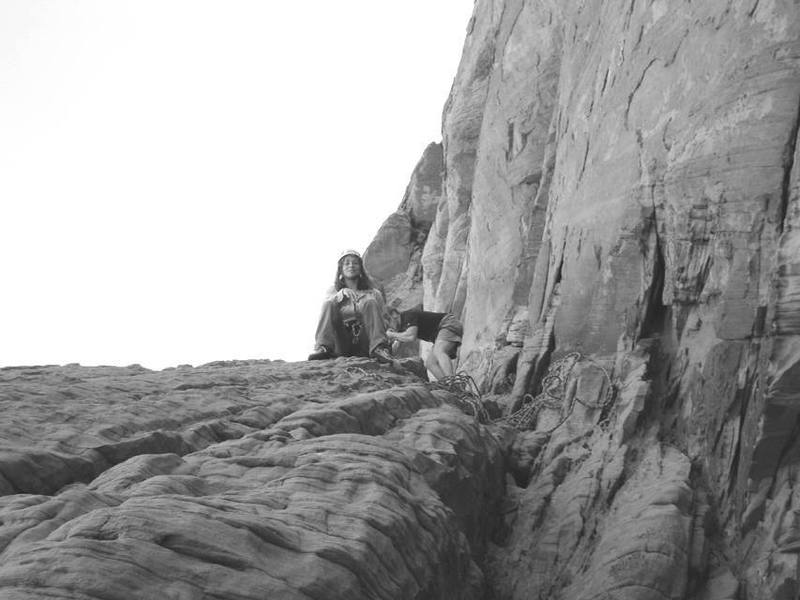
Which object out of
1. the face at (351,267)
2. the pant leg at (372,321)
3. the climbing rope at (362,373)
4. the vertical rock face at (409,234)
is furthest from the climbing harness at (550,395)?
the vertical rock face at (409,234)

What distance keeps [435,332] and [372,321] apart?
1.62m

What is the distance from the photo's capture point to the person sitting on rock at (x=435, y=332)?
675 inches

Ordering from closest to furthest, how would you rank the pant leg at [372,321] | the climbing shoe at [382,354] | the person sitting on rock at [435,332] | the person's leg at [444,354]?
the climbing shoe at [382,354] < the pant leg at [372,321] < the person's leg at [444,354] < the person sitting on rock at [435,332]

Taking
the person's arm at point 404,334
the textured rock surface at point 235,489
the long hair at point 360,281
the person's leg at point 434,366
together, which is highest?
the long hair at point 360,281

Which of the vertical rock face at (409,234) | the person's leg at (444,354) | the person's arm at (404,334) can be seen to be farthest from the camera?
the vertical rock face at (409,234)

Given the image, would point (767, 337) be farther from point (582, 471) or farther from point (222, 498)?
point (222, 498)

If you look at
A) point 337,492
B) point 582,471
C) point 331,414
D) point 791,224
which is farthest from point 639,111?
point 337,492

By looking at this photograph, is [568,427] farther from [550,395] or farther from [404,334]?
[404,334]

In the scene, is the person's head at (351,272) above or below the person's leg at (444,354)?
above

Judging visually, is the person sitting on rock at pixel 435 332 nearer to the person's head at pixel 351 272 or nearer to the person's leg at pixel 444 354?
the person's leg at pixel 444 354

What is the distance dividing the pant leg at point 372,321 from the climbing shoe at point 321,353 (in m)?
0.75

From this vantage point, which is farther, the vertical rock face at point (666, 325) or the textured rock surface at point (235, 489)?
the vertical rock face at point (666, 325)

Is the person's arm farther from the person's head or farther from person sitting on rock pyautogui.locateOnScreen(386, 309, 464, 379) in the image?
the person's head

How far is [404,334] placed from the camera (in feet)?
55.2
